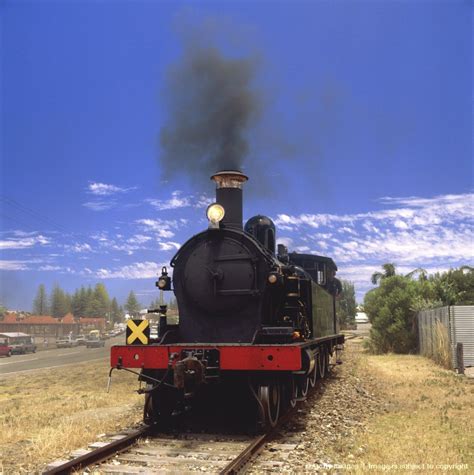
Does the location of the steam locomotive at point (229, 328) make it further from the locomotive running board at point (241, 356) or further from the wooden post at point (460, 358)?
the wooden post at point (460, 358)

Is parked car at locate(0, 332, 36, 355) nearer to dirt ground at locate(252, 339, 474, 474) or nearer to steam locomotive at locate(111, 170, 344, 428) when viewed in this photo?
dirt ground at locate(252, 339, 474, 474)

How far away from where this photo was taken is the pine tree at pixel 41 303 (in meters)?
130

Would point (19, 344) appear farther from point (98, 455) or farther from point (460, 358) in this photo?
point (98, 455)

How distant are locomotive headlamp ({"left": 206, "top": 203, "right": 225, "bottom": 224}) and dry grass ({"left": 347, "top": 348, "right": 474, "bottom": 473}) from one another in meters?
3.84

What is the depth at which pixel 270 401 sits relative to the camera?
7.61 m

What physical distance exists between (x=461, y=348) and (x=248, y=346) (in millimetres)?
10579

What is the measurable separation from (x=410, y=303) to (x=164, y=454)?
2045 cm

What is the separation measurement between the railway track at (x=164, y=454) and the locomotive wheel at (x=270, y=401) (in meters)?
0.20

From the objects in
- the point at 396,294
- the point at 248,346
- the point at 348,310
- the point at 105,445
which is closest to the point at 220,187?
the point at 248,346

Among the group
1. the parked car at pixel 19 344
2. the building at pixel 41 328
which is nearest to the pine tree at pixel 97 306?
the building at pixel 41 328

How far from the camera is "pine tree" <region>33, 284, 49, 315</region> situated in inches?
5118

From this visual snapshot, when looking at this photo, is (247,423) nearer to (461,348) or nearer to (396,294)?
(461,348)

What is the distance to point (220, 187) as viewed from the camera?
893 centimetres

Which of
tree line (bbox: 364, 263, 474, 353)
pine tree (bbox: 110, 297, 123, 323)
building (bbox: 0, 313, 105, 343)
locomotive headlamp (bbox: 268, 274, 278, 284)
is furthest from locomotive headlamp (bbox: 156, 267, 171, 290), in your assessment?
pine tree (bbox: 110, 297, 123, 323)
